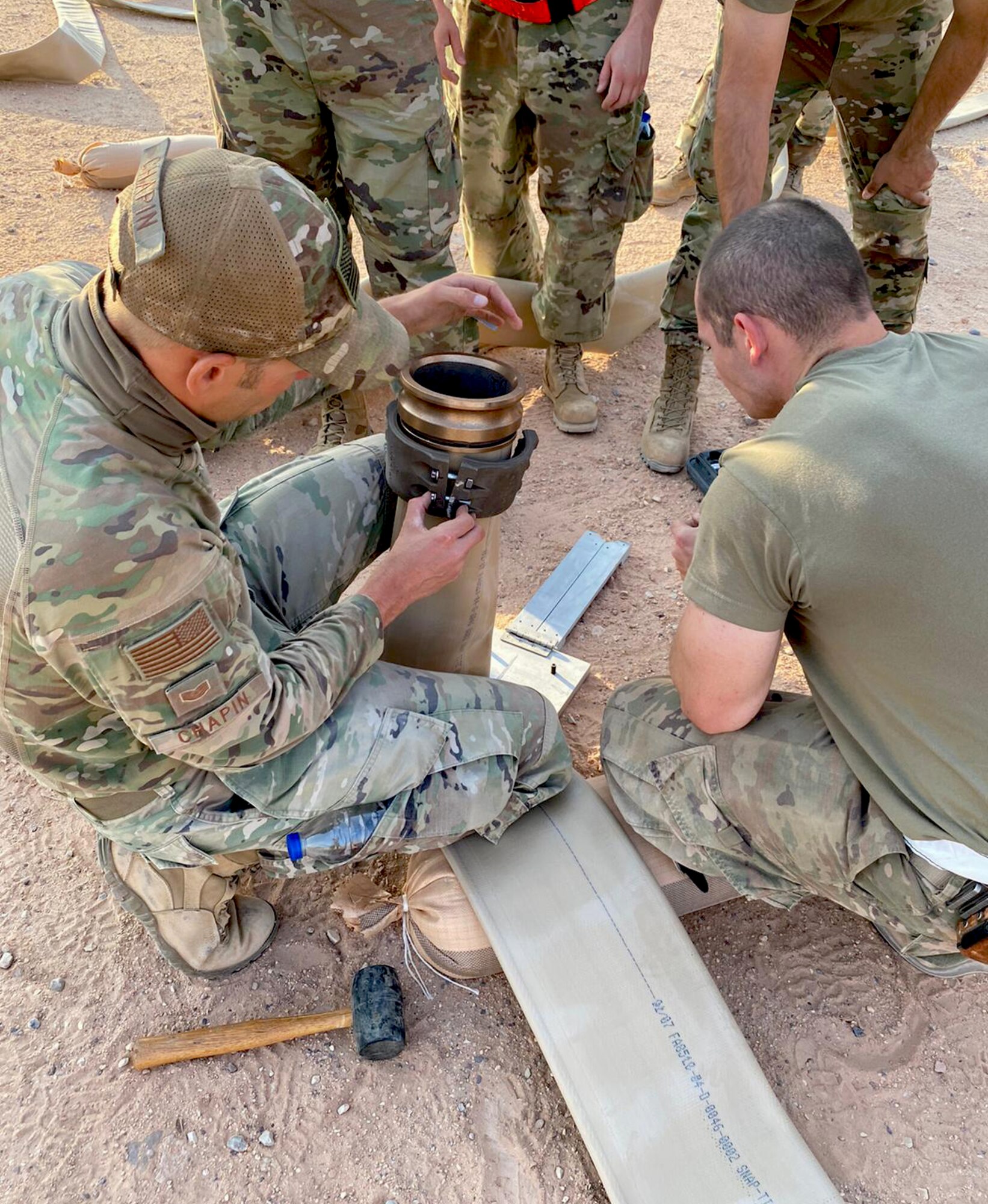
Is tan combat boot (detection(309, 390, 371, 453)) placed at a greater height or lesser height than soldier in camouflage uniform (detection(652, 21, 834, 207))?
lesser

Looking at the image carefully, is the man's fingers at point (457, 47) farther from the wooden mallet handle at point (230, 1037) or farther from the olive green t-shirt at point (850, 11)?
the wooden mallet handle at point (230, 1037)

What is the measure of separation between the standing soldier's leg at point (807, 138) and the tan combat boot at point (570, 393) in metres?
2.59

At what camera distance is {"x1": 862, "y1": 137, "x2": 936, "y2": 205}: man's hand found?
362cm

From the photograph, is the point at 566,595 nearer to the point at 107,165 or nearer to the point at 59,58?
the point at 107,165

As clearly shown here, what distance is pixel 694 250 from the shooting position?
13.1 feet

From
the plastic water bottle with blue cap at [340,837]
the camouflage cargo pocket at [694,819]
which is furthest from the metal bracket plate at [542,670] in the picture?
the plastic water bottle with blue cap at [340,837]

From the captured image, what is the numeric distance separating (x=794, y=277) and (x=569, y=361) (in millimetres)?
2438

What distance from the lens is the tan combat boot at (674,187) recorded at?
6.42 m

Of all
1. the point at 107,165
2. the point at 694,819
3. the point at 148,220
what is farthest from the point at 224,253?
the point at 107,165

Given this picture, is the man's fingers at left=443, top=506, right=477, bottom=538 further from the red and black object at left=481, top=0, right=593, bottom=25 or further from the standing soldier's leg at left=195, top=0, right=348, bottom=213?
the red and black object at left=481, top=0, right=593, bottom=25

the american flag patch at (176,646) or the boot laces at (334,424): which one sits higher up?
the american flag patch at (176,646)

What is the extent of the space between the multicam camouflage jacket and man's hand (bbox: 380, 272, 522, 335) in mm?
1007

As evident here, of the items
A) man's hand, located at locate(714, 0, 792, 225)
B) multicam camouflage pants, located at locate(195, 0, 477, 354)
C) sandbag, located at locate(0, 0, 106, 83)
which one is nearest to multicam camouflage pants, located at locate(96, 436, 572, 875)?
multicam camouflage pants, located at locate(195, 0, 477, 354)

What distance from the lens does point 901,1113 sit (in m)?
2.26
